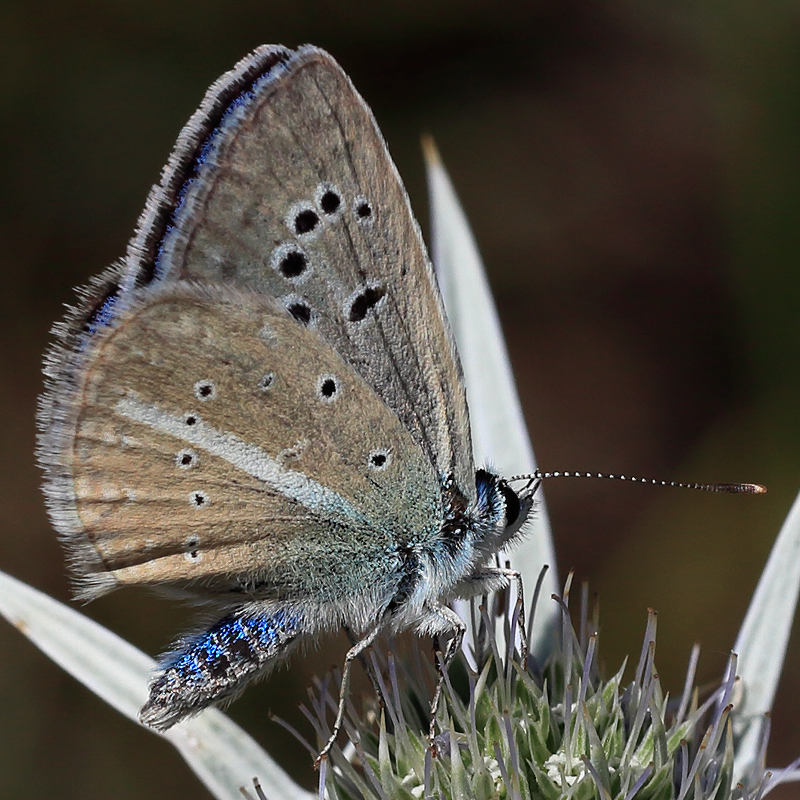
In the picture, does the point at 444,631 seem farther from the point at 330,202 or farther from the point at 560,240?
the point at 560,240

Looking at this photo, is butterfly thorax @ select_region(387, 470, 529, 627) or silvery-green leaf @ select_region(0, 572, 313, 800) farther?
silvery-green leaf @ select_region(0, 572, 313, 800)

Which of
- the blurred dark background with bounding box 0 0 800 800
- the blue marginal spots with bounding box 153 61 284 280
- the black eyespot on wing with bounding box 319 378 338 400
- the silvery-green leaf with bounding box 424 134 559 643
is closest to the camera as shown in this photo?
the blue marginal spots with bounding box 153 61 284 280

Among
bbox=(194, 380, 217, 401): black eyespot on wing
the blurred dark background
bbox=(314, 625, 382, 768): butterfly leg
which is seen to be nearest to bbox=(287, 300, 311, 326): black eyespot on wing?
bbox=(194, 380, 217, 401): black eyespot on wing

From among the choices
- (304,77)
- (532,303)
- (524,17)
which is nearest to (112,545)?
(304,77)

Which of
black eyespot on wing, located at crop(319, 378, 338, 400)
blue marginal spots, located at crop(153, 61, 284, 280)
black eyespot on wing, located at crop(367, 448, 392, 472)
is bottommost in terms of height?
black eyespot on wing, located at crop(367, 448, 392, 472)

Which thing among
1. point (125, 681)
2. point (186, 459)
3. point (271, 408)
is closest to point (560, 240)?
point (271, 408)

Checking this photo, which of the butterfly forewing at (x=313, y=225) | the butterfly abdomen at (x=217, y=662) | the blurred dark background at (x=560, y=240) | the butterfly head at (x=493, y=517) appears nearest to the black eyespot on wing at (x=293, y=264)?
the butterfly forewing at (x=313, y=225)

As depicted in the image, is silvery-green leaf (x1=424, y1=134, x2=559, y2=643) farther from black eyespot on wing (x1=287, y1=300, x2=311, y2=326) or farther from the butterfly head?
black eyespot on wing (x1=287, y1=300, x2=311, y2=326)
